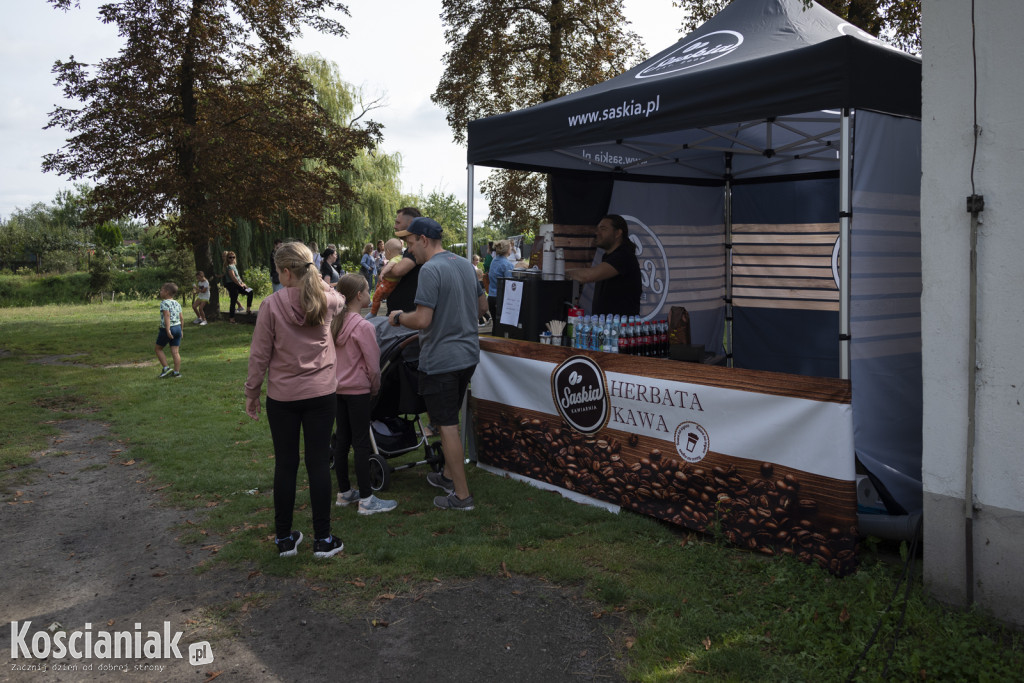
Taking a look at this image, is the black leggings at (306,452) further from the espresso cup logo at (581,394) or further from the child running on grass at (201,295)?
the child running on grass at (201,295)

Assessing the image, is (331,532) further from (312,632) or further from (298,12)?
(298,12)

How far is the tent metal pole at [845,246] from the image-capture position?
4055mm

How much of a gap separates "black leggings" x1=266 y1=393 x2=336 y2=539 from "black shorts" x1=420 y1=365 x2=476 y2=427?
0.91 metres

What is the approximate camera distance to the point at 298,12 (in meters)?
19.4

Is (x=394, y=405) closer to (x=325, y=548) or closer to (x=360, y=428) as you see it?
(x=360, y=428)

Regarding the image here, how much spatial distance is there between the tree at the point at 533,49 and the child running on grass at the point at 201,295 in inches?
312

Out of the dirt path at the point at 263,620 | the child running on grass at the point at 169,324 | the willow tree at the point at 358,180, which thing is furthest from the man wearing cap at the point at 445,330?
the willow tree at the point at 358,180

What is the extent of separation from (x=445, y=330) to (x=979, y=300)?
123 inches

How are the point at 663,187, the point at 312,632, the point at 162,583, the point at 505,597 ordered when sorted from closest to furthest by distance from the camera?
the point at 312,632 < the point at 505,597 < the point at 162,583 < the point at 663,187

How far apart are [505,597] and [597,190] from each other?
454 cm

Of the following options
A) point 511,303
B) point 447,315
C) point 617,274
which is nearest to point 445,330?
point 447,315

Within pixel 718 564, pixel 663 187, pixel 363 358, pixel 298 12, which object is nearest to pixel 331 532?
pixel 363 358

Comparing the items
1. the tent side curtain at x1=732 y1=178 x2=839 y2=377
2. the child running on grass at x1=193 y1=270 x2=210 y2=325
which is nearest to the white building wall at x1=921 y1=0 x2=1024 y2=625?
the tent side curtain at x1=732 y1=178 x2=839 y2=377

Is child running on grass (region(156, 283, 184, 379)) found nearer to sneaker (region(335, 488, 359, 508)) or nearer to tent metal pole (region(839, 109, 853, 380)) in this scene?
sneaker (region(335, 488, 359, 508))
